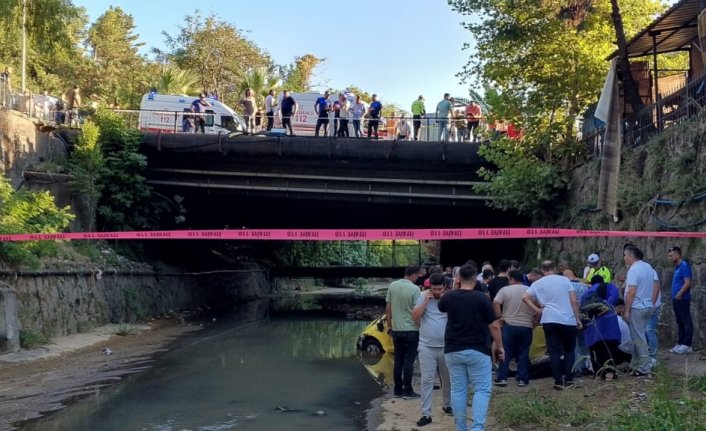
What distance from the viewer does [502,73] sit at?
2150cm

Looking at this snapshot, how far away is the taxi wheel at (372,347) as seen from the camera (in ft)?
52.5

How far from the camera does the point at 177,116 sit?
29344 mm

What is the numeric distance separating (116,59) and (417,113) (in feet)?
146

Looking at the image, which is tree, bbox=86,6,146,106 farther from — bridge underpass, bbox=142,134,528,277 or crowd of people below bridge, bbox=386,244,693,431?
crowd of people below bridge, bbox=386,244,693,431

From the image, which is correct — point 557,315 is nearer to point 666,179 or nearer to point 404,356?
point 404,356

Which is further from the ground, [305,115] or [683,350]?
[305,115]

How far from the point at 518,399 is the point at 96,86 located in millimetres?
54638

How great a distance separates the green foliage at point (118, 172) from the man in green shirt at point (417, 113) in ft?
31.7

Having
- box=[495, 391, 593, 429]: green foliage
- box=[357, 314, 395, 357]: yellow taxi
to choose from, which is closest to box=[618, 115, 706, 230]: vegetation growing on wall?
box=[495, 391, 593, 429]: green foliage

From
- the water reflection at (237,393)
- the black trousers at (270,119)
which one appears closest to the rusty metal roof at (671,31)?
the water reflection at (237,393)

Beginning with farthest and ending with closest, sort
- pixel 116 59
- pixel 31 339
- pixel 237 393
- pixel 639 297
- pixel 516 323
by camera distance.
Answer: pixel 116 59 → pixel 31 339 → pixel 237 393 → pixel 516 323 → pixel 639 297

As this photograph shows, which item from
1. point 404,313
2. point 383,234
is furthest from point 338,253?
point 404,313

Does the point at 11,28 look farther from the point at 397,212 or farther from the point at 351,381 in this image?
the point at 397,212

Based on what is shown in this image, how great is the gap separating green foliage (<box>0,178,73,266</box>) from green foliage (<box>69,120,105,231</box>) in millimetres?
4885
